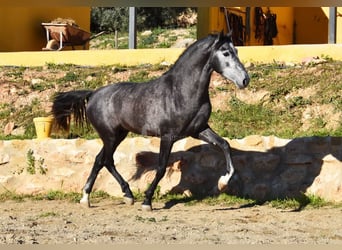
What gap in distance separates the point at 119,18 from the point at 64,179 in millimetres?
23447

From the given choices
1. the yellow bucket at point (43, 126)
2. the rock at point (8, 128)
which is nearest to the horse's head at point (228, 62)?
the yellow bucket at point (43, 126)

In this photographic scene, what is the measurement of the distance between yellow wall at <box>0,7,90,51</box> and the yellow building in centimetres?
424

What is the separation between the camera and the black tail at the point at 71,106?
26.3 ft

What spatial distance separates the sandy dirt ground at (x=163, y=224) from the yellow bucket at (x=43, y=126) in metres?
1.34

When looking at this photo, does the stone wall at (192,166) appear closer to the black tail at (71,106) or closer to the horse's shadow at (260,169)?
the horse's shadow at (260,169)

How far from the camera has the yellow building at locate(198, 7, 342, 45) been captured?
15.8 m

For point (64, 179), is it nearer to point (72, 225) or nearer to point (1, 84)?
point (72, 225)

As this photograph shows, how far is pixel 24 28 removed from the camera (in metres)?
16.2

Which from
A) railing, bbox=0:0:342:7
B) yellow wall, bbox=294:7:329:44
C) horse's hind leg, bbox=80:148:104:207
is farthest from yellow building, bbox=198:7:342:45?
railing, bbox=0:0:342:7

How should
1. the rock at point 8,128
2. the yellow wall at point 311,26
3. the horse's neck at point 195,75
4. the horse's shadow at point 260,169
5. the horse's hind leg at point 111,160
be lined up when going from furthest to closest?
the yellow wall at point 311,26 → the rock at point 8,128 → the horse's shadow at point 260,169 → the horse's hind leg at point 111,160 → the horse's neck at point 195,75

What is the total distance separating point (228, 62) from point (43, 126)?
11.4ft

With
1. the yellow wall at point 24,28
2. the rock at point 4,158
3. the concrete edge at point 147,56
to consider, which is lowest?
the rock at point 4,158

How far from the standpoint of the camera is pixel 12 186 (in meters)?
8.80

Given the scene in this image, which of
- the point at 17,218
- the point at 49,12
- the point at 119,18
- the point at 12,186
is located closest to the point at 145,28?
the point at 119,18
